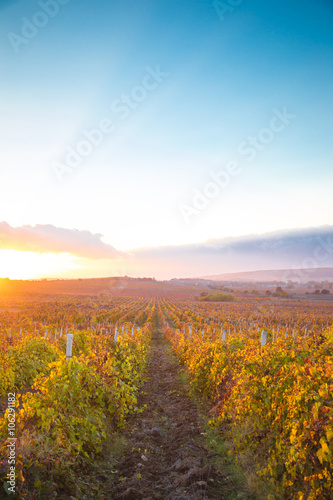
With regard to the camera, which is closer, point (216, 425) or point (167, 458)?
point (167, 458)

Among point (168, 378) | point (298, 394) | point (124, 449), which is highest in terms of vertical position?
point (298, 394)

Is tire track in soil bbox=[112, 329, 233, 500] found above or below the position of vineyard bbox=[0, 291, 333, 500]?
below

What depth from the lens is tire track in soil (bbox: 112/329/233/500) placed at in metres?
4.41

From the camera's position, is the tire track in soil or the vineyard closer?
the vineyard

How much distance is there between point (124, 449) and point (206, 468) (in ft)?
5.95

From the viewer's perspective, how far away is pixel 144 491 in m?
4.42

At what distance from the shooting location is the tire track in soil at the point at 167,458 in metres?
4.41

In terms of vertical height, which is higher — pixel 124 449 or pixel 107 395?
pixel 107 395

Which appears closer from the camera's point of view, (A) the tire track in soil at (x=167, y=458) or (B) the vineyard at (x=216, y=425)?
(B) the vineyard at (x=216, y=425)

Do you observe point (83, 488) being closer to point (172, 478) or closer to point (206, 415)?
point (172, 478)

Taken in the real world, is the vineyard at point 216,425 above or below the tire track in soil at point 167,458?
above

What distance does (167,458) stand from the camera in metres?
5.48

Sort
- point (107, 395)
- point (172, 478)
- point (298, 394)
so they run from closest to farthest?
point (298, 394)
point (172, 478)
point (107, 395)

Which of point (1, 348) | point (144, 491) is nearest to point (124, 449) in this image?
point (144, 491)
